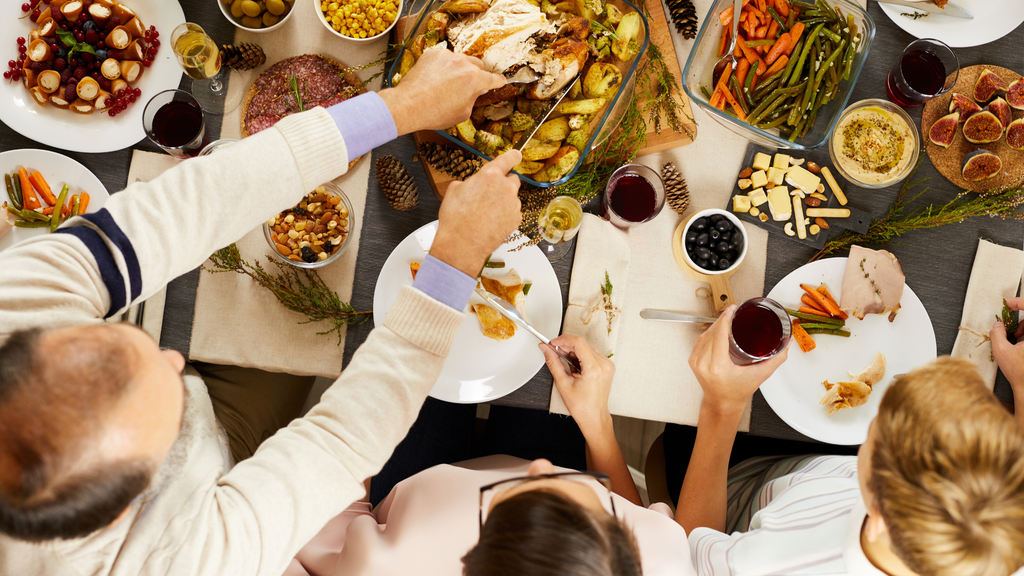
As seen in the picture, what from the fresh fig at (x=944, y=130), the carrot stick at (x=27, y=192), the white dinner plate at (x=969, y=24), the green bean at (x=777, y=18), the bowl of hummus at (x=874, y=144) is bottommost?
Answer: the carrot stick at (x=27, y=192)

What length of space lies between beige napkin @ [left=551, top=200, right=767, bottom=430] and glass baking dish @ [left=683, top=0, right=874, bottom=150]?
388 mm

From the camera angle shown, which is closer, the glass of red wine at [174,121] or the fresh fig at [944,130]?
the glass of red wine at [174,121]

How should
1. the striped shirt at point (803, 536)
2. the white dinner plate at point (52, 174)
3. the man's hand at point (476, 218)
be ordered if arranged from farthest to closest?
the white dinner plate at point (52, 174), the man's hand at point (476, 218), the striped shirt at point (803, 536)

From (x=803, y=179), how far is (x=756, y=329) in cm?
52

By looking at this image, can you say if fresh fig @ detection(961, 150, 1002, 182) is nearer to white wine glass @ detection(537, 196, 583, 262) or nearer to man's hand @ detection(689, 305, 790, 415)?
man's hand @ detection(689, 305, 790, 415)

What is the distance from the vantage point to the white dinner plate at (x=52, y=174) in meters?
1.49

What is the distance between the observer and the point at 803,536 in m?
1.27

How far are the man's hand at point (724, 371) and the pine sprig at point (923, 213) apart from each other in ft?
1.43

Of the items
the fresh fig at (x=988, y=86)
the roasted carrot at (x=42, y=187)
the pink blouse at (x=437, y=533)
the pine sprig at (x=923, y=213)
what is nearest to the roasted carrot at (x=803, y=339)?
the pine sprig at (x=923, y=213)

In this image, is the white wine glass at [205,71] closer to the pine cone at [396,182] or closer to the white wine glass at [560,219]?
the pine cone at [396,182]

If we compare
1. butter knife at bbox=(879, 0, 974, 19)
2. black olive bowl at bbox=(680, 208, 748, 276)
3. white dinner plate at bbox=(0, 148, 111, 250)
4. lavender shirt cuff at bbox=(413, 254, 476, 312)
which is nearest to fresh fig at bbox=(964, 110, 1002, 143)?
butter knife at bbox=(879, 0, 974, 19)

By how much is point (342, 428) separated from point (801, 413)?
1293mm

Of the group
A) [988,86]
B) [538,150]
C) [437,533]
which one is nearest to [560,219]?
[538,150]

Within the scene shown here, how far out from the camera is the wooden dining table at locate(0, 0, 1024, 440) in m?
1.59
